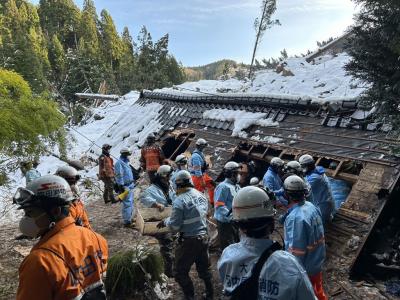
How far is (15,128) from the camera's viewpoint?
5957 mm

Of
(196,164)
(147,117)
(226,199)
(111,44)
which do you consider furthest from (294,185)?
(111,44)

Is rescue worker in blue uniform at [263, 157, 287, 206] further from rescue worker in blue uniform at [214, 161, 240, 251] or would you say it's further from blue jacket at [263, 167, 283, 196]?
rescue worker in blue uniform at [214, 161, 240, 251]

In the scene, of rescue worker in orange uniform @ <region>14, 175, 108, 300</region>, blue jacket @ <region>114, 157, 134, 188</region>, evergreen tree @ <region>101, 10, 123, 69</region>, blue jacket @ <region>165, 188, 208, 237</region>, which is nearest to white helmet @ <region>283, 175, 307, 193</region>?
blue jacket @ <region>165, 188, 208, 237</region>

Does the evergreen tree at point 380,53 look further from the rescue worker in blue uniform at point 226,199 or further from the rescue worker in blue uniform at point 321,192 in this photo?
the rescue worker in blue uniform at point 226,199

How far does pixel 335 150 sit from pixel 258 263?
5.45 meters

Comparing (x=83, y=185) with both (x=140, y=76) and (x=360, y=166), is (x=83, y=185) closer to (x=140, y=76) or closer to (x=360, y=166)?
(x=360, y=166)

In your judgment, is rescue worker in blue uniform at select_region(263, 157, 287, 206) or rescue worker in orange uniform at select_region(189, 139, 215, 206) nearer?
rescue worker in blue uniform at select_region(263, 157, 287, 206)

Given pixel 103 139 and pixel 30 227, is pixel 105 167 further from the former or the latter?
pixel 30 227

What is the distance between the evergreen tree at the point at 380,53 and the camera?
533cm

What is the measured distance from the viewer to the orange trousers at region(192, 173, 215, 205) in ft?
27.6

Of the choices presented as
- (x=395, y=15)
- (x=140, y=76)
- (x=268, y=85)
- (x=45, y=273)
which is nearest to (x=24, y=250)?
(x=45, y=273)

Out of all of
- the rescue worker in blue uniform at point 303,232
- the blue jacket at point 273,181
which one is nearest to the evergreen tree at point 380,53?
the blue jacket at point 273,181

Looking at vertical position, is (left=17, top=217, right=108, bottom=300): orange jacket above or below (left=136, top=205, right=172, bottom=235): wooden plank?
above

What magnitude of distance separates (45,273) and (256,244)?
1354 mm
